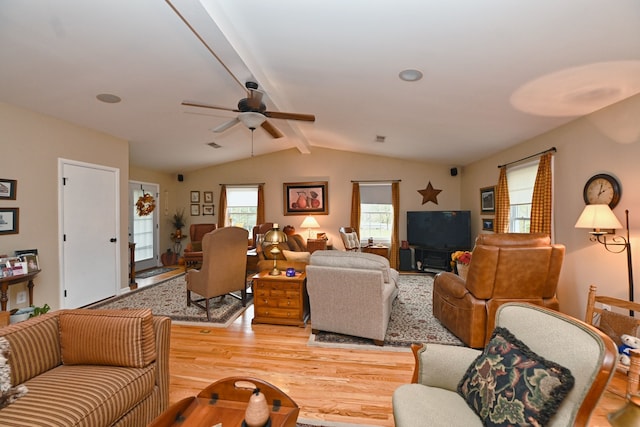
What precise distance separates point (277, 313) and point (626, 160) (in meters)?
3.86

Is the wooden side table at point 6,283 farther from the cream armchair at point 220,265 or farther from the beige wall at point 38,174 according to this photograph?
the cream armchair at point 220,265

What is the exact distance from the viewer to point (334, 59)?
8.73ft

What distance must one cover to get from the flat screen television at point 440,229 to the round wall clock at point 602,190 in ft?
9.02

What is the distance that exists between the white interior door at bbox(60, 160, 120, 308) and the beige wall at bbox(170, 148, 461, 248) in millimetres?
3133

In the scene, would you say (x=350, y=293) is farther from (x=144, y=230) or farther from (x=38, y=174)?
(x=144, y=230)

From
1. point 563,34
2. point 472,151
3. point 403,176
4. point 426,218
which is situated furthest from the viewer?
point 403,176

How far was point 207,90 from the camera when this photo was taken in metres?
3.51

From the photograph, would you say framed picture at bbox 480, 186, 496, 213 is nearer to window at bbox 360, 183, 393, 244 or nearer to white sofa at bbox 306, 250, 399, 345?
window at bbox 360, 183, 393, 244

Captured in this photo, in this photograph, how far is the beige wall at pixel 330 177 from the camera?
22.4ft

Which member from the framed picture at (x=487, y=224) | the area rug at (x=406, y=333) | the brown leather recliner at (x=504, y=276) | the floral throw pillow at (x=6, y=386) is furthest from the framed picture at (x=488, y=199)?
the floral throw pillow at (x=6, y=386)

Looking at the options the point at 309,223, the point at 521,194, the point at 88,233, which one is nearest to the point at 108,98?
the point at 88,233

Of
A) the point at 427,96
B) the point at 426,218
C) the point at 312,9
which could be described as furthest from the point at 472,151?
the point at 312,9

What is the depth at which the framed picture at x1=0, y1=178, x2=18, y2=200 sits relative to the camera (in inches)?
126

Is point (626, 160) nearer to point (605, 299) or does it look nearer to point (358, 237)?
point (605, 299)
